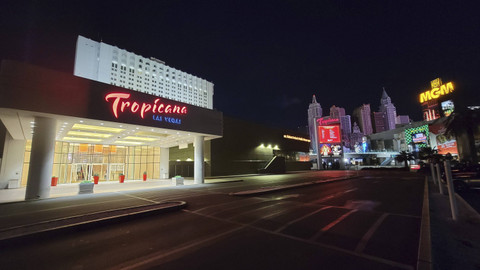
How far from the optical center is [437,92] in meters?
63.2

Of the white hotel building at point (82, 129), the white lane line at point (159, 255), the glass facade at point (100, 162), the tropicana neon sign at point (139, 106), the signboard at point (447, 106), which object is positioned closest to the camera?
the white lane line at point (159, 255)

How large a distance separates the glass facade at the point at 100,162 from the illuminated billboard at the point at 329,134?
154 feet

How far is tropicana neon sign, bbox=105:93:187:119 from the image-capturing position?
48.2ft

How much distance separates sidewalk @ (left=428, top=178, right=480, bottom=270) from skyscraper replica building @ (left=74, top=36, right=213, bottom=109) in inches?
Answer: 3277

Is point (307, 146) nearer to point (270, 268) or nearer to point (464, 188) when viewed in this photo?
point (464, 188)

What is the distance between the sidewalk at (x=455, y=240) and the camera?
3660 mm

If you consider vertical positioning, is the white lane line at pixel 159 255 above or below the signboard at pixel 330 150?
below

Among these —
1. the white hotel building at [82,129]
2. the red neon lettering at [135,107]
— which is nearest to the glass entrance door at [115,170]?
the white hotel building at [82,129]

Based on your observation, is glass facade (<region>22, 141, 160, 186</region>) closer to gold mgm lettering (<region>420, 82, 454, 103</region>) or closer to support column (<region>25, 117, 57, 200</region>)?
support column (<region>25, 117, 57, 200</region>)

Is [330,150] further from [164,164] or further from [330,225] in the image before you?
[330,225]

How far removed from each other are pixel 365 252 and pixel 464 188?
44.8 ft

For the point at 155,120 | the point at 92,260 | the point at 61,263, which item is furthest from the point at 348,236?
the point at 155,120

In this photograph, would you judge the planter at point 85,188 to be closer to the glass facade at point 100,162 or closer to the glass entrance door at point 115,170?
the glass facade at point 100,162

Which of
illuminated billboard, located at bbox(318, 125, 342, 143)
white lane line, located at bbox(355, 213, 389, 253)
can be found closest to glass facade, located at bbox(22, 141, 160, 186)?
white lane line, located at bbox(355, 213, 389, 253)
